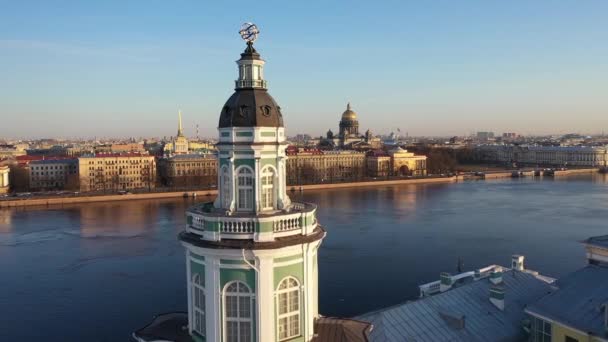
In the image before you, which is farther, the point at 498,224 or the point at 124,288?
the point at 498,224

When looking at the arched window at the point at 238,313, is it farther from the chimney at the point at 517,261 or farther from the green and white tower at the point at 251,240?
the chimney at the point at 517,261

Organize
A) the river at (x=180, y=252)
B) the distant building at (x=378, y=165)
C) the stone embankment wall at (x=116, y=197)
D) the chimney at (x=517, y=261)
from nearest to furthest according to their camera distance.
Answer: the chimney at (x=517, y=261), the river at (x=180, y=252), the stone embankment wall at (x=116, y=197), the distant building at (x=378, y=165)

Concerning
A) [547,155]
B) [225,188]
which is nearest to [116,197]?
[225,188]

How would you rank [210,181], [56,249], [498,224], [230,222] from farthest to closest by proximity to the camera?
[210,181] → [498,224] → [56,249] → [230,222]

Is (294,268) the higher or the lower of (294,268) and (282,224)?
the lower

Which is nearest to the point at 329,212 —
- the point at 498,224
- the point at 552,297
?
the point at 498,224

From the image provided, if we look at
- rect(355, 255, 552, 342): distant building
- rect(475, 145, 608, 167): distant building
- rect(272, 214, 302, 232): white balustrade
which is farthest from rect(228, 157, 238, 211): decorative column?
rect(475, 145, 608, 167): distant building

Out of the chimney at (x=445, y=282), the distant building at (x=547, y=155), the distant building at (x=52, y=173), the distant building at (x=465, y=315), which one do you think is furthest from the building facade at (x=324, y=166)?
the distant building at (x=465, y=315)

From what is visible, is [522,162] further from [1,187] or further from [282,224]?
[282,224]
